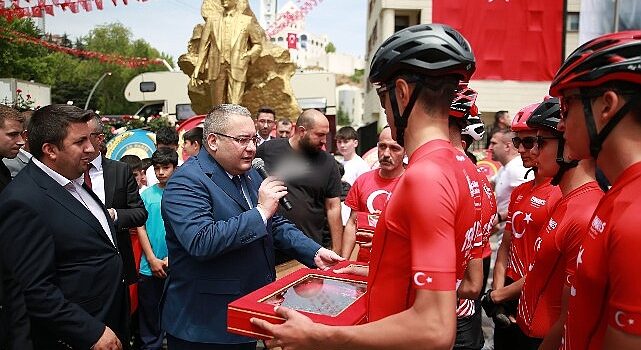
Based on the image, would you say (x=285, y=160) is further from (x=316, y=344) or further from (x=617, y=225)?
(x=617, y=225)

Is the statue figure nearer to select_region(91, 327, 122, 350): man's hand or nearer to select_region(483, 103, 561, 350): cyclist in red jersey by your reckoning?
select_region(483, 103, 561, 350): cyclist in red jersey

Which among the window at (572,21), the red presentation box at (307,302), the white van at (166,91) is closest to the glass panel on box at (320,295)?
A: the red presentation box at (307,302)

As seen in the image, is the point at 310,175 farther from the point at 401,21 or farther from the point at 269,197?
the point at 401,21

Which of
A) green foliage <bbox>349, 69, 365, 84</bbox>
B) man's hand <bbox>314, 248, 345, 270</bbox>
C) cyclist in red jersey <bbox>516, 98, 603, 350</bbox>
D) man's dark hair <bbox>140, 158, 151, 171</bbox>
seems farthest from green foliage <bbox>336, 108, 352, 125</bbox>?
cyclist in red jersey <bbox>516, 98, 603, 350</bbox>

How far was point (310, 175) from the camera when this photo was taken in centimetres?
552

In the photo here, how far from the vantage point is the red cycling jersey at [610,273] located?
51.2 inches

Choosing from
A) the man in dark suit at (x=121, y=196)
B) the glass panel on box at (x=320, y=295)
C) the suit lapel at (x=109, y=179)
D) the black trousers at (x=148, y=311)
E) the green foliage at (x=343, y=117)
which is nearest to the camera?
the glass panel on box at (x=320, y=295)

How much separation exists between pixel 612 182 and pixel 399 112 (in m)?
0.71

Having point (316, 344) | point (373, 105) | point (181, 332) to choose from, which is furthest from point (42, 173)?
point (373, 105)

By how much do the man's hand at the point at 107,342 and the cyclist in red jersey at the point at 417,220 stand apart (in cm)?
141

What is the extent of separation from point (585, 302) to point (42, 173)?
277 cm

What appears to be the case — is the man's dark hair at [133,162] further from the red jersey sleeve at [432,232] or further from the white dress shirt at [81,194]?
the red jersey sleeve at [432,232]

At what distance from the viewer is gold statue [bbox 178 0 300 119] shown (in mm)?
10670

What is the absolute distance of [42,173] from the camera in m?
2.89
